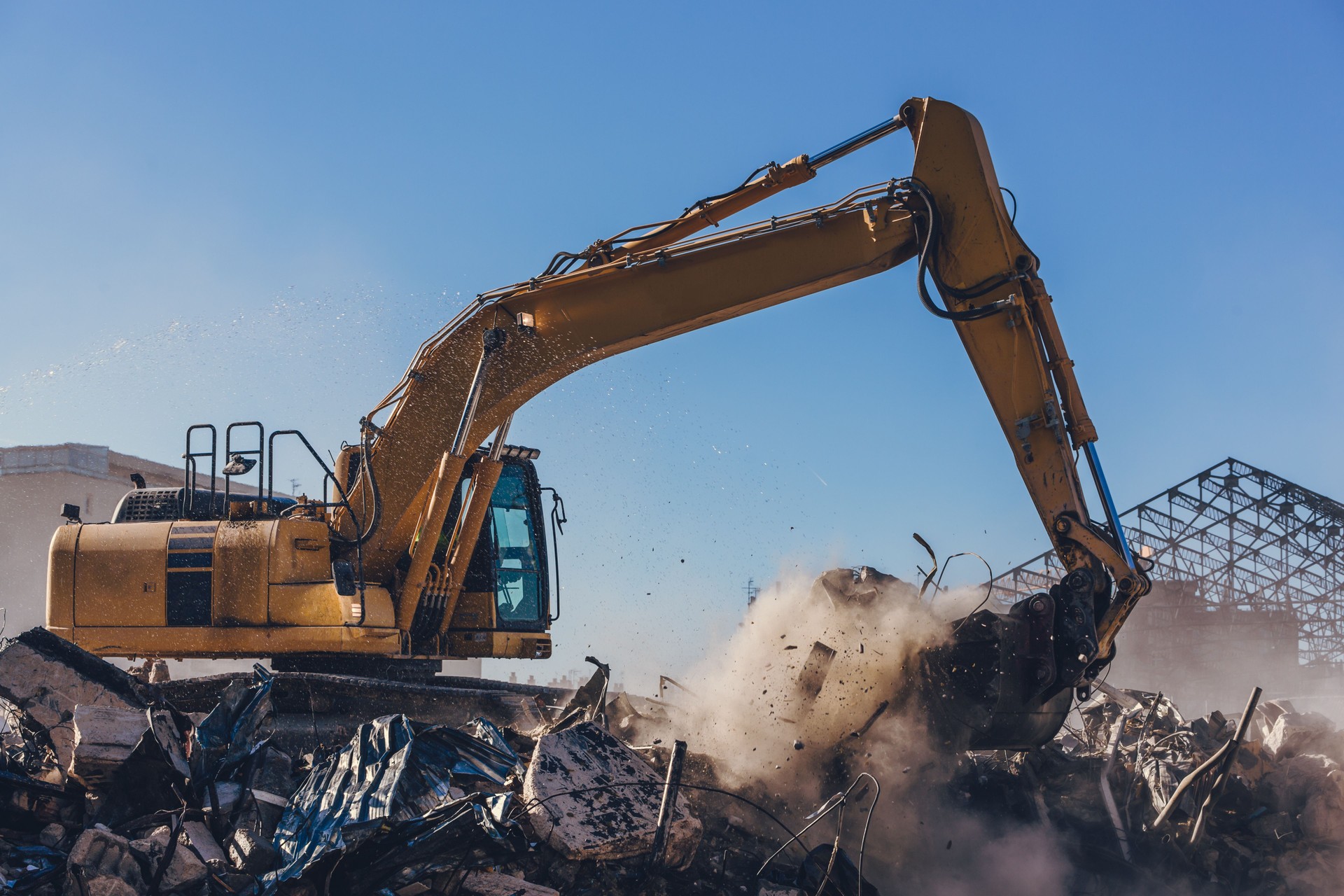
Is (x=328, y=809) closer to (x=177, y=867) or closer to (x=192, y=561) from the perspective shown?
(x=177, y=867)

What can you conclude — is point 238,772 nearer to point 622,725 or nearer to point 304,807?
point 304,807

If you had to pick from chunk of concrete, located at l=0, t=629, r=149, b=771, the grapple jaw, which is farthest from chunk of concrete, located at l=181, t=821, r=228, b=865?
the grapple jaw

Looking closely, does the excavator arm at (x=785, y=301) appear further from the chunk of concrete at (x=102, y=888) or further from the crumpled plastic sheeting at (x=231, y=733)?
the chunk of concrete at (x=102, y=888)

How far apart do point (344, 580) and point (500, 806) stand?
8.80ft

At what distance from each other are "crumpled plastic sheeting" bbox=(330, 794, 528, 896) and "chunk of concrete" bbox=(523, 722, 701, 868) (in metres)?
0.25

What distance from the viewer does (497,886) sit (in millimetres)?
5094

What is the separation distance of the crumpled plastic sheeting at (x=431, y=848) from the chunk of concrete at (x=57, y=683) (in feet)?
6.81

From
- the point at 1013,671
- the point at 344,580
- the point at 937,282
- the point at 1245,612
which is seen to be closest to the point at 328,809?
the point at 344,580

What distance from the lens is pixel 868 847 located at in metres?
6.74

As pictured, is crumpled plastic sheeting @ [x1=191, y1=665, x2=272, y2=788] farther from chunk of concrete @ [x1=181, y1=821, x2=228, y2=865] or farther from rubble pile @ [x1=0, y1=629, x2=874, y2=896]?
chunk of concrete @ [x1=181, y1=821, x2=228, y2=865]

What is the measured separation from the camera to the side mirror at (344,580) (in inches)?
295

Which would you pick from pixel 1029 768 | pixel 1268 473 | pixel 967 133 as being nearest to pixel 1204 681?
pixel 1268 473

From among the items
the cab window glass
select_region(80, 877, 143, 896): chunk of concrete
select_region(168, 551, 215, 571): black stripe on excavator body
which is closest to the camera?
select_region(80, 877, 143, 896): chunk of concrete

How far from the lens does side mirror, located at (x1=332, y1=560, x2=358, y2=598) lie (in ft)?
24.6
